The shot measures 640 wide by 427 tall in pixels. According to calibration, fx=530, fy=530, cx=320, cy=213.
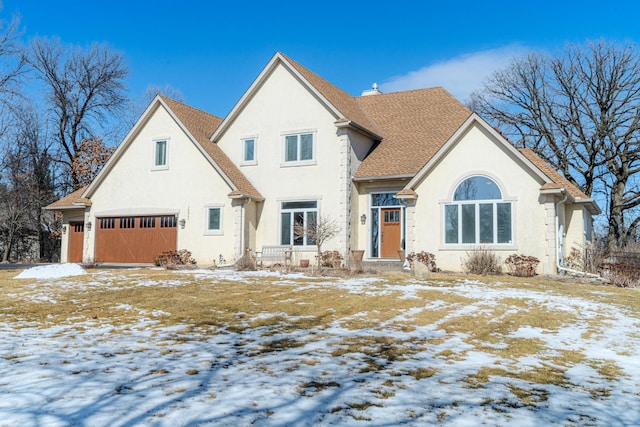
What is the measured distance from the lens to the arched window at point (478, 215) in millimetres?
16828

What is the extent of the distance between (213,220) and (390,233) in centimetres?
702

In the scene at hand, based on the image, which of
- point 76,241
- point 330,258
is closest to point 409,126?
point 330,258

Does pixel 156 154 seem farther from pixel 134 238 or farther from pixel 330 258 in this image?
pixel 330 258

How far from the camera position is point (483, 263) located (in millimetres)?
16312

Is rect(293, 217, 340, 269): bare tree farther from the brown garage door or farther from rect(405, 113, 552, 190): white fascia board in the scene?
the brown garage door

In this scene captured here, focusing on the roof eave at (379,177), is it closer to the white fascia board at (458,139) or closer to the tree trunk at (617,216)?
the white fascia board at (458,139)

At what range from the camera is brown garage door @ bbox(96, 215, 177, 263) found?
21984 millimetres

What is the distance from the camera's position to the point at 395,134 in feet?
73.7

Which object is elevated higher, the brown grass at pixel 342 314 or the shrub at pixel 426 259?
the shrub at pixel 426 259

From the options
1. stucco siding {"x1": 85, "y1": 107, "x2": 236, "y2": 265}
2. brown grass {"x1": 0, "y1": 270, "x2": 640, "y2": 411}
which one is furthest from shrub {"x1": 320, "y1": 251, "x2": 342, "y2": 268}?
brown grass {"x1": 0, "y1": 270, "x2": 640, "y2": 411}

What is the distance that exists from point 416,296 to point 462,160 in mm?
7948

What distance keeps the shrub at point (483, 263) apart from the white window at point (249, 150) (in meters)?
9.85

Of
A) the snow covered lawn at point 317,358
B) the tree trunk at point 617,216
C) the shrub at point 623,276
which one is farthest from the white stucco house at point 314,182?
the tree trunk at point 617,216

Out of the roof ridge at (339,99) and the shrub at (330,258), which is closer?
the shrub at (330,258)
